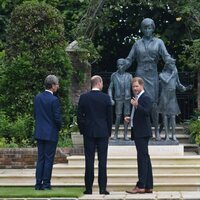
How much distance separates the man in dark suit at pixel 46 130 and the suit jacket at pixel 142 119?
1.20 meters

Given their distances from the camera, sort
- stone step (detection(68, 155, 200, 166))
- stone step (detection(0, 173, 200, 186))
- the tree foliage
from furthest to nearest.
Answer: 1. the tree foliage
2. stone step (detection(68, 155, 200, 166))
3. stone step (detection(0, 173, 200, 186))

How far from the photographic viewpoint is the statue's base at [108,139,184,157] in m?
12.9

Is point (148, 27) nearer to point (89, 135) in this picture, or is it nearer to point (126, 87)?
point (126, 87)

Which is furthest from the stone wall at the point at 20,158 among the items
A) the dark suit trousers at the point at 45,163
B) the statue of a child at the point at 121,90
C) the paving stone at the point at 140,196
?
the paving stone at the point at 140,196

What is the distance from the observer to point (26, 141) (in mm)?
13898

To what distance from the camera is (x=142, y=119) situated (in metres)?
9.83

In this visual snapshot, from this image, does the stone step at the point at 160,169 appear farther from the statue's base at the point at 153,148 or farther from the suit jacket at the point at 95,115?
the suit jacket at the point at 95,115

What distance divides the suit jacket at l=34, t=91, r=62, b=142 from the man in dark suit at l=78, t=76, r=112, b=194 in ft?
1.41

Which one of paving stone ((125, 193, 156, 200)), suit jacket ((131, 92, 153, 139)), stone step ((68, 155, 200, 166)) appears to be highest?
suit jacket ((131, 92, 153, 139))

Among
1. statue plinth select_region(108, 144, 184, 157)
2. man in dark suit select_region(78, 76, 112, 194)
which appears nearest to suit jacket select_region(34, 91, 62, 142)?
man in dark suit select_region(78, 76, 112, 194)

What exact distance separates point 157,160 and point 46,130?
3.14 m

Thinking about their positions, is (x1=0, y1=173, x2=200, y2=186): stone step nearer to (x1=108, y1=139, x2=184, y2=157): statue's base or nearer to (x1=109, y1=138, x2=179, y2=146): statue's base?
(x1=108, y1=139, x2=184, y2=157): statue's base

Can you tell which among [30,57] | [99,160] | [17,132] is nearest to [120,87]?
[17,132]

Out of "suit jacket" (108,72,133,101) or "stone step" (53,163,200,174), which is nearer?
"stone step" (53,163,200,174)
